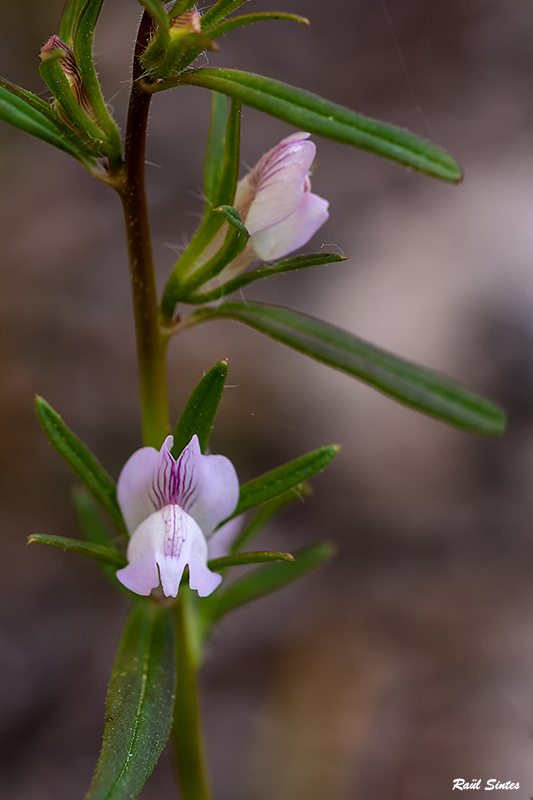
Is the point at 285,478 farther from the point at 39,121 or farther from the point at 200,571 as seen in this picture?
the point at 39,121

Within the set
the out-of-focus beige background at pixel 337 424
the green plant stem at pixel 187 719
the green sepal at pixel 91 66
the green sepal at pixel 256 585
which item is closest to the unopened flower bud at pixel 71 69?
the green sepal at pixel 91 66

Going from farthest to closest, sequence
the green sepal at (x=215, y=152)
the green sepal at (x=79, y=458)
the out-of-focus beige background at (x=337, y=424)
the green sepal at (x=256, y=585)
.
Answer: the out-of-focus beige background at (x=337, y=424)
the green sepal at (x=256, y=585)
the green sepal at (x=215, y=152)
the green sepal at (x=79, y=458)

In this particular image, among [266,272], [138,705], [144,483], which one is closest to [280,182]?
[266,272]

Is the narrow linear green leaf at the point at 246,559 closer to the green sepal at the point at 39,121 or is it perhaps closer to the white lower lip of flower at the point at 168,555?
the white lower lip of flower at the point at 168,555

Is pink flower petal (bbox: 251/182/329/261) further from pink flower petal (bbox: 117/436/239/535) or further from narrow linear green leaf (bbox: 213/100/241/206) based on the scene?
pink flower petal (bbox: 117/436/239/535)

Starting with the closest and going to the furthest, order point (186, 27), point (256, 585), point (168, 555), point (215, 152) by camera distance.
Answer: point (186, 27)
point (168, 555)
point (215, 152)
point (256, 585)

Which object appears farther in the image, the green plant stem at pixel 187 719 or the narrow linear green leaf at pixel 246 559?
the green plant stem at pixel 187 719
